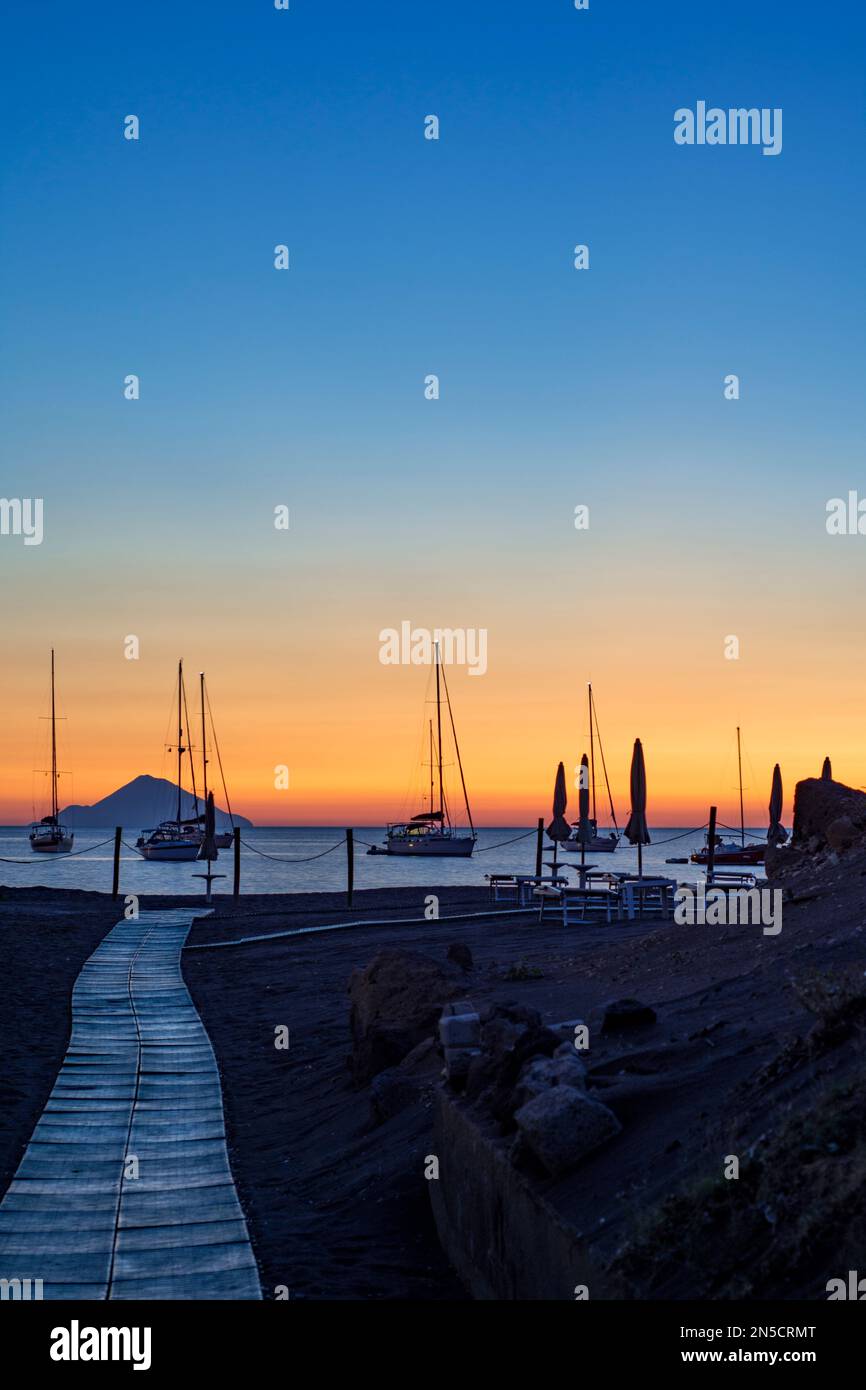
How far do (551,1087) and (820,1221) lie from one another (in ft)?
7.81

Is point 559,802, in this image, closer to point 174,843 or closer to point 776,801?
point 776,801

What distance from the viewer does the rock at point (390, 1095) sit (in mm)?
10088

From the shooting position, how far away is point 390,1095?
10203mm

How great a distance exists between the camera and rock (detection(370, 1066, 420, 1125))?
10.1 meters

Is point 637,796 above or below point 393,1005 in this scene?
above

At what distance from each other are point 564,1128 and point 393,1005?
6.63m

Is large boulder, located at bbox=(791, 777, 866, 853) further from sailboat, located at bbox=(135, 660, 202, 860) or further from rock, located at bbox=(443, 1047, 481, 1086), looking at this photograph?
sailboat, located at bbox=(135, 660, 202, 860)

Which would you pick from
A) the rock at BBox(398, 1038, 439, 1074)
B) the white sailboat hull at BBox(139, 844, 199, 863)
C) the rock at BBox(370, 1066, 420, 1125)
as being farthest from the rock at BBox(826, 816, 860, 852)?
the white sailboat hull at BBox(139, 844, 199, 863)

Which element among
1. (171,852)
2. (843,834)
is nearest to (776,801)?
(843,834)

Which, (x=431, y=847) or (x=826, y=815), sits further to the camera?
(x=431, y=847)

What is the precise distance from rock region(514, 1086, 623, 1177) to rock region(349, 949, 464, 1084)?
5.31 m

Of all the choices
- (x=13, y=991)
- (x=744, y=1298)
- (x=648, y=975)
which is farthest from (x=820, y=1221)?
(x=13, y=991)

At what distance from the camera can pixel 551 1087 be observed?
6777 millimetres
